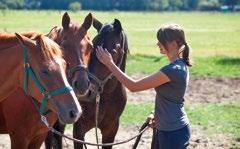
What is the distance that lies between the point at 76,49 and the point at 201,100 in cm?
724

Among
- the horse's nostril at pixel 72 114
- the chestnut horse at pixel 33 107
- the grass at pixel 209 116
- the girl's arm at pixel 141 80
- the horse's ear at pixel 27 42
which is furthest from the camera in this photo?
the grass at pixel 209 116

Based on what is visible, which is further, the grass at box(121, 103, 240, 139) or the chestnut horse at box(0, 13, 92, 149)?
the grass at box(121, 103, 240, 139)

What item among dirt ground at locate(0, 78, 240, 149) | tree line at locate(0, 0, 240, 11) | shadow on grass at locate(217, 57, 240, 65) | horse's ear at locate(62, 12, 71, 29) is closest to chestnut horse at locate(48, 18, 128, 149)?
horse's ear at locate(62, 12, 71, 29)

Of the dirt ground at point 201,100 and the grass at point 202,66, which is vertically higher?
the dirt ground at point 201,100

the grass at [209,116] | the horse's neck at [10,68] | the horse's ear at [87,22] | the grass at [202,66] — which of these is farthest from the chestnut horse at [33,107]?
the grass at [202,66]

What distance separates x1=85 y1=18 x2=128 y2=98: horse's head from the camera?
5.12 m

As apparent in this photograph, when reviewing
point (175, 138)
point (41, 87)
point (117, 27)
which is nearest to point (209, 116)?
point (117, 27)

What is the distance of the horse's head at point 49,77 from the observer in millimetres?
3459

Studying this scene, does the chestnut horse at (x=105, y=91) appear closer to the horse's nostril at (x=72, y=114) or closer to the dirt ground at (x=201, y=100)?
the horse's nostril at (x=72, y=114)

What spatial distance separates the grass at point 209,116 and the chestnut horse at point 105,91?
3085mm

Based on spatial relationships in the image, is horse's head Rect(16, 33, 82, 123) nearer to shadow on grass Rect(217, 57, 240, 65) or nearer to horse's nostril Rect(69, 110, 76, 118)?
horse's nostril Rect(69, 110, 76, 118)

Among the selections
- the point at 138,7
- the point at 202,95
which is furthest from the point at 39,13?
the point at 202,95

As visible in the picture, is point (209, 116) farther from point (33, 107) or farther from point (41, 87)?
point (41, 87)

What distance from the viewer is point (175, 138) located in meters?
4.04
